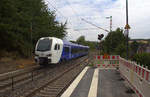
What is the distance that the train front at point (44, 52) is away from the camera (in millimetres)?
18109

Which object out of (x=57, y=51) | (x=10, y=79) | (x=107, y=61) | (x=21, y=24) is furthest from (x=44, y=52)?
(x=21, y=24)

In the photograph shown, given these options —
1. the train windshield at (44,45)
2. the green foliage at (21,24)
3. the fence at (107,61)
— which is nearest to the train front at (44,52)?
the train windshield at (44,45)

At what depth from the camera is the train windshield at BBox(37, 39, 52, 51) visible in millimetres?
18438

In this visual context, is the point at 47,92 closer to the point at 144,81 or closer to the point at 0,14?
the point at 144,81

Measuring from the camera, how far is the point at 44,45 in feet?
61.5

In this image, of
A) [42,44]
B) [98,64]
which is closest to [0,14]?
[42,44]

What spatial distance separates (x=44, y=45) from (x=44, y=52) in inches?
32.7

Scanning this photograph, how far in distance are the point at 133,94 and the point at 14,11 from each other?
58.1 ft

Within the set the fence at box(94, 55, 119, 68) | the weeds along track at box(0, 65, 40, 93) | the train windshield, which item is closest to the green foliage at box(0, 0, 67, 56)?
the train windshield

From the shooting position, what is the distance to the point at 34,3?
31.7 metres

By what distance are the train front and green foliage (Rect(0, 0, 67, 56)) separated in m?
4.63

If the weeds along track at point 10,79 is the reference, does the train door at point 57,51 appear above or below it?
above

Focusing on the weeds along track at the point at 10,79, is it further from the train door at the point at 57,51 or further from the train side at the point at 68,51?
the train side at the point at 68,51

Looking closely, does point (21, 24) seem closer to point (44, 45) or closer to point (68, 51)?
point (68, 51)
